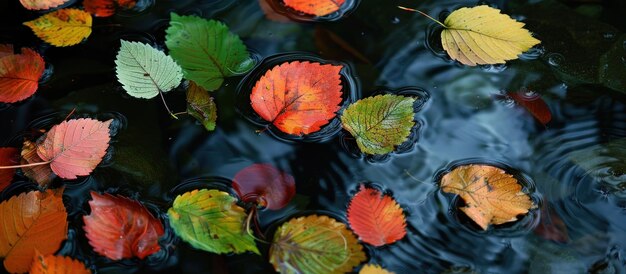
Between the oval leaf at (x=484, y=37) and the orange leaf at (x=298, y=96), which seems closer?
the orange leaf at (x=298, y=96)

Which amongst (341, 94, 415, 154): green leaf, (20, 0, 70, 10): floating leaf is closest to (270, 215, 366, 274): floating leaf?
(341, 94, 415, 154): green leaf

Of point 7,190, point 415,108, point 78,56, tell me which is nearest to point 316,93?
point 415,108

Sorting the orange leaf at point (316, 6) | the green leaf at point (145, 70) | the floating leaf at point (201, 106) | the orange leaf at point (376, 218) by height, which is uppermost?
the orange leaf at point (316, 6)

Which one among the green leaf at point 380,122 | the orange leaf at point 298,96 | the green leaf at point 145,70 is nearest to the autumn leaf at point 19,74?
the green leaf at point 145,70

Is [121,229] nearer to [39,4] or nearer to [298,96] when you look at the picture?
[298,96]

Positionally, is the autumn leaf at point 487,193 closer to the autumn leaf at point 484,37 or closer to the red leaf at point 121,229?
the autumn leaf at point 484,37

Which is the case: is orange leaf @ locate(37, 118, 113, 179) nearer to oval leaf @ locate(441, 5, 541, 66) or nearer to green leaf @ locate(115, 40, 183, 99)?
green leaf @ locate(115, 40, 183, 99)

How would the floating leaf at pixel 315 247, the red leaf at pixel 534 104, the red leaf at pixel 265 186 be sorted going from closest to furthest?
the floating leaf at pixel 315 247
the red leaf at pixel 265 186
the red leaf at pixel 534 104

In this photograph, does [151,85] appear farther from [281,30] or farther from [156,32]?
[281,30]
